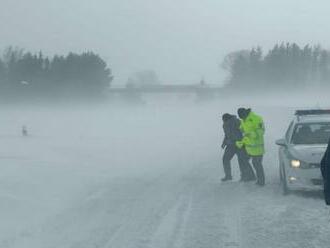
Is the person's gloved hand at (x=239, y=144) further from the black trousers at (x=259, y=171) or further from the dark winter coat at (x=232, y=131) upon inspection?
the black trousers at (x=259, y=171)

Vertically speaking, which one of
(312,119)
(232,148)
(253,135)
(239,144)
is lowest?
(232,148)

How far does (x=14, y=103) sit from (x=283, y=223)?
117 meters

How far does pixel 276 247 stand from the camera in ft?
28.3

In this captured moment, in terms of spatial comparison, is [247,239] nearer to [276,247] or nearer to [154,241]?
[276,247]

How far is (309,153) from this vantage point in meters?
12.8

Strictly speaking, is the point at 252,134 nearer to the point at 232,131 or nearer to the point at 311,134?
the point at 232,131

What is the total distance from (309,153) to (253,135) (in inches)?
99.4

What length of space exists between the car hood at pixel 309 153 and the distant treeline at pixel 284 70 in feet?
403

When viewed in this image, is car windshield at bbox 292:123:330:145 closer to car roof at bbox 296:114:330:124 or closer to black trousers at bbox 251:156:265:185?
car roof at bbox 296:114:330:124

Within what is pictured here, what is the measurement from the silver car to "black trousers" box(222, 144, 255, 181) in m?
1.38

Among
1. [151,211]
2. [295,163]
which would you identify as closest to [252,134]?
[295,163]

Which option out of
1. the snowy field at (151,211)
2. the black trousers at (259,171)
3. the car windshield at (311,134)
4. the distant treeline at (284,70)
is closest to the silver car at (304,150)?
the car windshield at (311,134)

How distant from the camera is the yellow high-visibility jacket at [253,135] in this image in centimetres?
1513

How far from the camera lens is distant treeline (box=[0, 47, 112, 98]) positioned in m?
124
